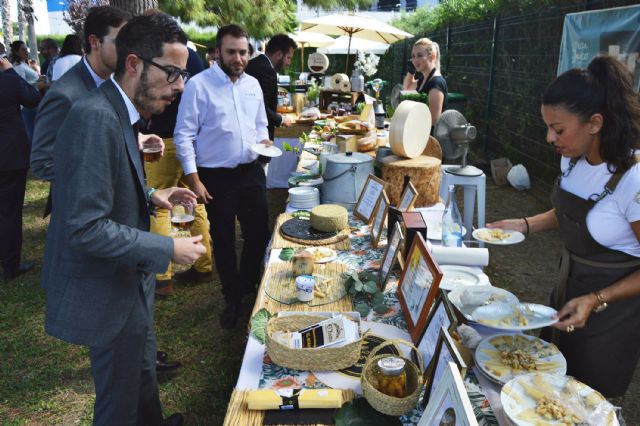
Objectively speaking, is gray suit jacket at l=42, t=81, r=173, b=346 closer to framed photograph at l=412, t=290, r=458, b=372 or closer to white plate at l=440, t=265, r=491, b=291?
framed photograph at l=412, t=290, r=458, b=372

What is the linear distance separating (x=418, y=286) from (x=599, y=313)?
73 centimetres

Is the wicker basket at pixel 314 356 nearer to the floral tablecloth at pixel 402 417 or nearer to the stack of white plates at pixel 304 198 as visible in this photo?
the floral tablecloth at pixel 402 417

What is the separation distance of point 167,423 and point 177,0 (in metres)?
11.0

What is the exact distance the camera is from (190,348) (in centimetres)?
332

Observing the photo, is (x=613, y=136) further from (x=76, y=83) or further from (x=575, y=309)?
(x=76, y=83)

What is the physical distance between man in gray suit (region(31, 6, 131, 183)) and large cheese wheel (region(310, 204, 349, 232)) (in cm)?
133

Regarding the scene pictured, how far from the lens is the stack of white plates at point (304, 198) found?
9.87 ft

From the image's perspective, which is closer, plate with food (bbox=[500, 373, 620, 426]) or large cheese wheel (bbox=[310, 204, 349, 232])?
plate with food (bbox=[500, 373, 620, 426])

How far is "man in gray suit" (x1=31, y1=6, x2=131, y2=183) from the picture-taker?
2.23 metres

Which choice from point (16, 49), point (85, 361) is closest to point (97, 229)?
point (85, 361)

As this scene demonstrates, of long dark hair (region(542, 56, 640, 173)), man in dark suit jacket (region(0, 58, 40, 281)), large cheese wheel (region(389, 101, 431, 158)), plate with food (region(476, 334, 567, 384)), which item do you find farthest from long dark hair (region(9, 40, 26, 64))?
plate with food (region(476, 334, 567, 384))

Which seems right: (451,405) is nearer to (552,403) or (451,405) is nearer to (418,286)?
(552,403)

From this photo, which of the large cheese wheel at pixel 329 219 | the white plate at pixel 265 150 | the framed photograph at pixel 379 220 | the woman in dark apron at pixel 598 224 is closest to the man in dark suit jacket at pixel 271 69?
the white plate at pixel 265 150

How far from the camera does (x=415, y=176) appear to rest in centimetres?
287
